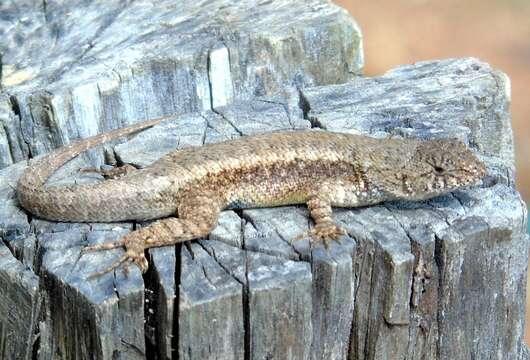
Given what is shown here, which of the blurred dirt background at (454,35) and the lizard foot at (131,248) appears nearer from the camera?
the lizard foot at (131,248)

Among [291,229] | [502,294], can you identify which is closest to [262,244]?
[291,229]

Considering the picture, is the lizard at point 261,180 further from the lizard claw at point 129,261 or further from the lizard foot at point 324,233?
the lizard claw at point 129,261

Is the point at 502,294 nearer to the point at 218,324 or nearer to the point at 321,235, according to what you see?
the point at 321,235

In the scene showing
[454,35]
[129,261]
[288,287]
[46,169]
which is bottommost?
[454,35]

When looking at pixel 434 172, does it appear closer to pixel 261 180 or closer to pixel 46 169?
pixel 261 180

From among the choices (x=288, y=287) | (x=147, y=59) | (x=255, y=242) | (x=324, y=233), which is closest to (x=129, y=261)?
(x=255, y=242)

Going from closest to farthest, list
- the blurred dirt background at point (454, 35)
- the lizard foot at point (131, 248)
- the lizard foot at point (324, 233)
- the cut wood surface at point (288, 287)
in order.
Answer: the cut wood surface at point (288, 287) → the lizard foot at point (131, 248) → the lizard foot at point (324, 233) → the blurred dirt background at point (454, 35)

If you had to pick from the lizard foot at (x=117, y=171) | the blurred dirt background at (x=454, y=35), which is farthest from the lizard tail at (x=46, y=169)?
the blurred dirt background at (x=454, y=35)
